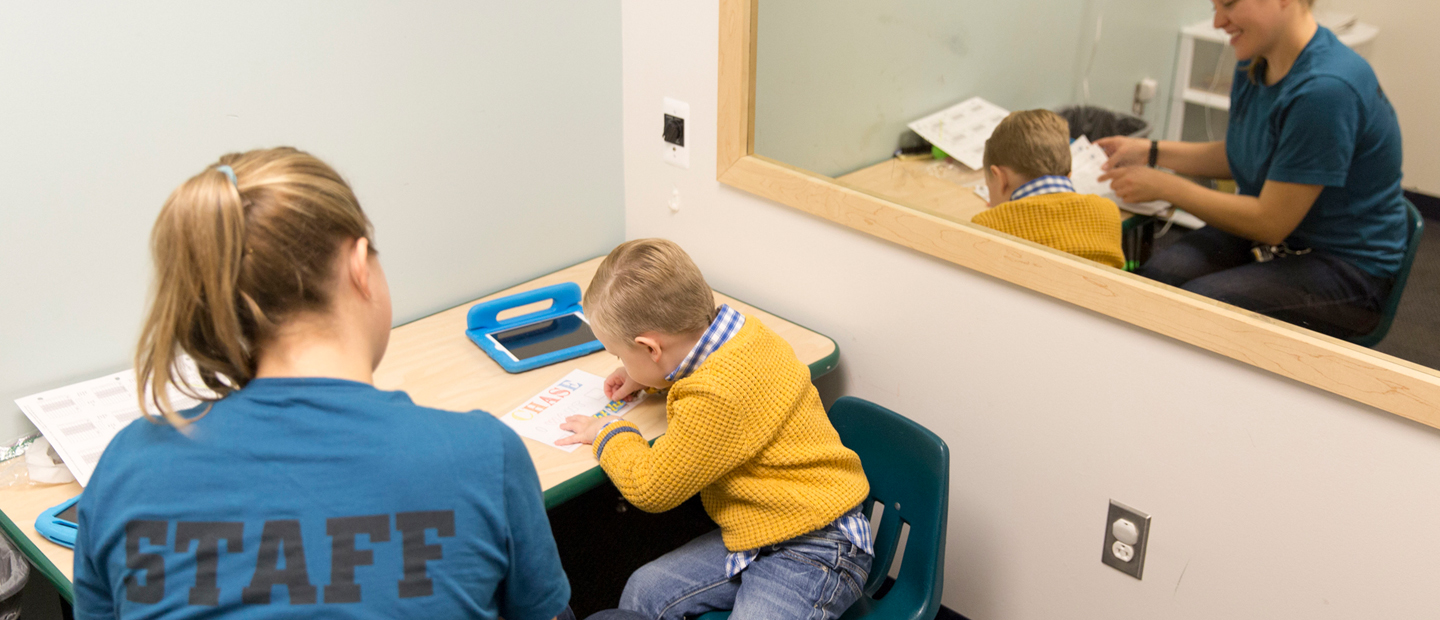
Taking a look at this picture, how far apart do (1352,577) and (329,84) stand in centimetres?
180

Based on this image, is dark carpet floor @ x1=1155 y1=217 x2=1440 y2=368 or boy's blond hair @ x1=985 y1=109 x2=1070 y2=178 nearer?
dark carpet floor @ x1=1155 y1=217 x2=1440 y2=368

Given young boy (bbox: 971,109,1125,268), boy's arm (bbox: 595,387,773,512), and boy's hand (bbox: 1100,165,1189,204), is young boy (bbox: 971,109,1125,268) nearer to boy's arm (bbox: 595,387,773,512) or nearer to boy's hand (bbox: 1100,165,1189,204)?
boy's hand (bbox: 1100,165,1189,204)

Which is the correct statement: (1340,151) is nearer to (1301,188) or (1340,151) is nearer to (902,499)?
(1301,188)

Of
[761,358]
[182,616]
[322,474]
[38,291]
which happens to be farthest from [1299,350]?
[38,291]

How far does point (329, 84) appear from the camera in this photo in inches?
67.2

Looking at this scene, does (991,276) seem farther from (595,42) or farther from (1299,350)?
(595,42)

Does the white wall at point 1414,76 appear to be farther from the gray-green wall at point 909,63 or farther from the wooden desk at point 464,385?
the wooden desk at point 464,385

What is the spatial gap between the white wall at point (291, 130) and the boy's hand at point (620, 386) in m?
0.53

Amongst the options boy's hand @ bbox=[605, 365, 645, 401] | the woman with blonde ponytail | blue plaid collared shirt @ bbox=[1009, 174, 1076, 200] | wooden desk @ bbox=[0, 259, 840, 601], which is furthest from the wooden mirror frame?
the woman with blonde ponytail

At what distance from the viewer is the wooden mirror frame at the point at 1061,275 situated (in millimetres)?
1289

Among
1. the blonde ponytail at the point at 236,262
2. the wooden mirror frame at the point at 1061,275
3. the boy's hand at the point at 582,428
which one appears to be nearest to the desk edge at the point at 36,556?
the blonde ponytail at the point at 236,262

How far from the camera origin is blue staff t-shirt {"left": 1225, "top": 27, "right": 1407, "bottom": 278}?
1386 mm

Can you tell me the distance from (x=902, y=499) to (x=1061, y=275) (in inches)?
17.4

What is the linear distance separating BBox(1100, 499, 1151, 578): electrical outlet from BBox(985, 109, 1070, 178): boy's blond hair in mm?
602
